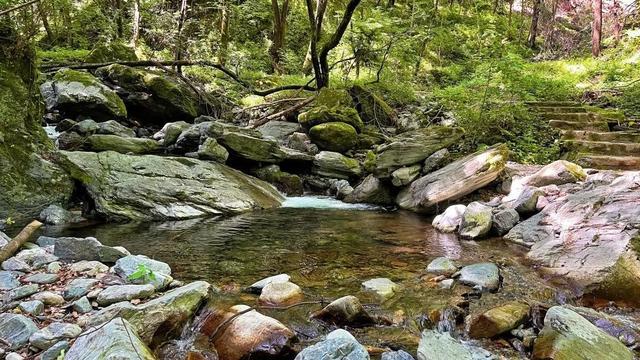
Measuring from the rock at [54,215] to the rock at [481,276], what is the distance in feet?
17.4

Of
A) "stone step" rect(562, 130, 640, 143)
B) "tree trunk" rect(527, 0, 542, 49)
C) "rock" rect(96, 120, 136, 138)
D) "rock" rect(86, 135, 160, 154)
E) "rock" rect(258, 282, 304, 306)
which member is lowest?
"rock" rect(258, 282, 304, 306)

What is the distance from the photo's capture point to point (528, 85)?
1374 cm

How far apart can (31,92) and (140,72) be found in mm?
4742

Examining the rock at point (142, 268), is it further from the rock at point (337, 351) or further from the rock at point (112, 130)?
the rock at point (112, 130)

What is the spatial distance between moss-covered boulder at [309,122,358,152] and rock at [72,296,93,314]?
7968mm

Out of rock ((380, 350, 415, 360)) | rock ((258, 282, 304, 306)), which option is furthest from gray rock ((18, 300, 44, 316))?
rock ((380, 350, 415, 360))

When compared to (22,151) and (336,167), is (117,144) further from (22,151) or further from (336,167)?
(336,167)

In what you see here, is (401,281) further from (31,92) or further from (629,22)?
(629,22)

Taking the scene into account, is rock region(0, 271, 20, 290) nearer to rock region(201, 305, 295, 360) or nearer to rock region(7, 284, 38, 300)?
rock region(7, 284, 38, 300)

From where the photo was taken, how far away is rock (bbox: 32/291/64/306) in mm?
3061

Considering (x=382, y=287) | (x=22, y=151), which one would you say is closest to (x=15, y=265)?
(x=382, y=287)

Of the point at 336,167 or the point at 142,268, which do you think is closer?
the point at 142,268

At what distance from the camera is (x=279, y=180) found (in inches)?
379

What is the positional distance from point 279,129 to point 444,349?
9379 mm
